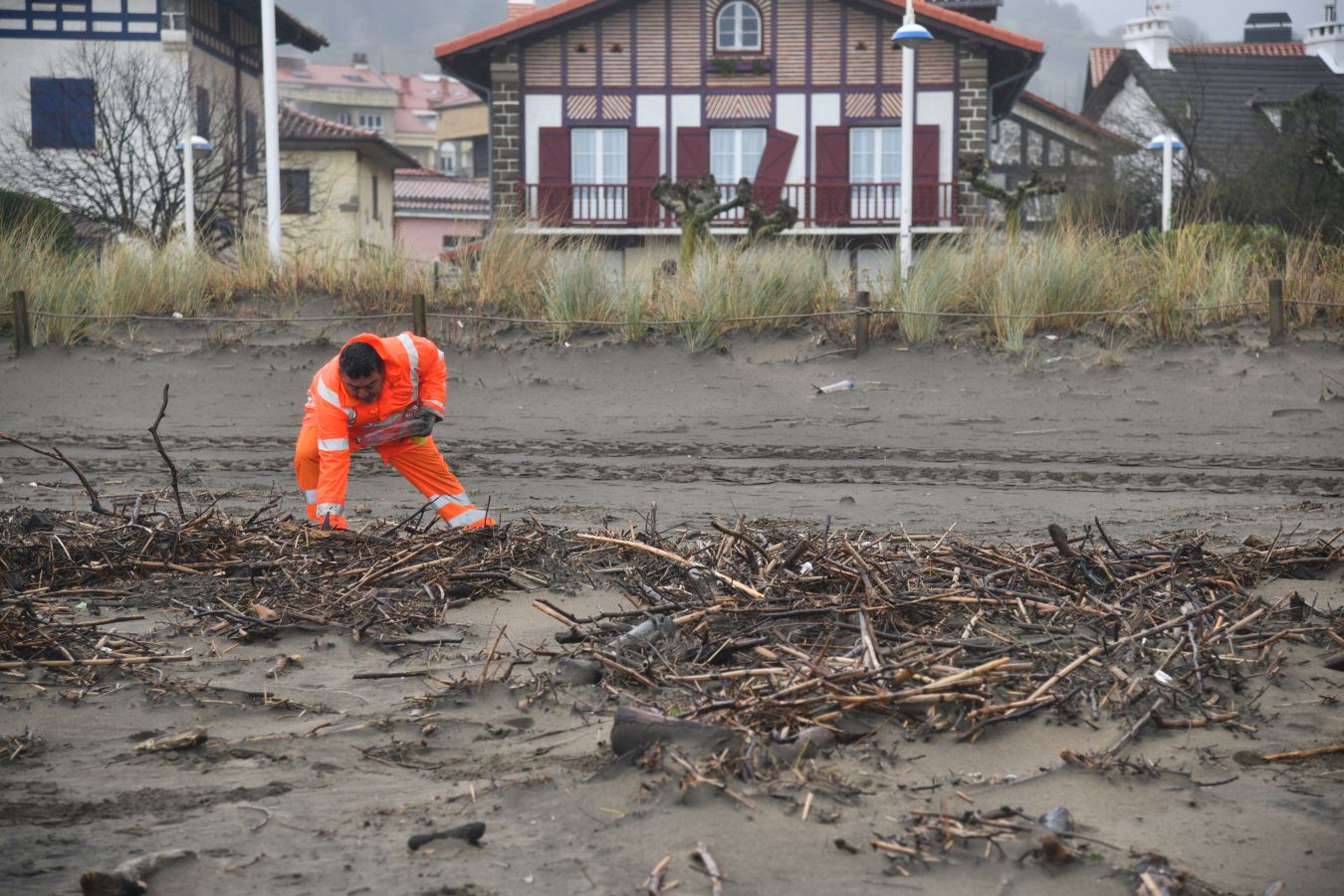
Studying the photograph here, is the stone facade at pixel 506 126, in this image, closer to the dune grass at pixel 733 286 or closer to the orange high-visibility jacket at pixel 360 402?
the dune grass at pixel 733 286

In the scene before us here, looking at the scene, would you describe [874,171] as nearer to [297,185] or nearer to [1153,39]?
[297,185]

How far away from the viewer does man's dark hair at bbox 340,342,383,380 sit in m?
7.68

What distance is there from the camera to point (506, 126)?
30875mm

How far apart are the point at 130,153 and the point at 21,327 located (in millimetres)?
13445

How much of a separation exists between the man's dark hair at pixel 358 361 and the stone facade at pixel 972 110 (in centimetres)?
2404

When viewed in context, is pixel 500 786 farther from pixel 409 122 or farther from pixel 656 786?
pixel 409 122

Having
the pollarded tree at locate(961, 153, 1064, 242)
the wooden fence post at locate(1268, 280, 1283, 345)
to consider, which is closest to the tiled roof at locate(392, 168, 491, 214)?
the pollarded tree at locate(961, 153, 1064, 242)

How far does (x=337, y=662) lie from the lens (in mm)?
5070

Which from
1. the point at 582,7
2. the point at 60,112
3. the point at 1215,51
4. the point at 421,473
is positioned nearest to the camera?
the point at 421,473

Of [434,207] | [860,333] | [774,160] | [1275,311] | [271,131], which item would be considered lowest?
[860,333]

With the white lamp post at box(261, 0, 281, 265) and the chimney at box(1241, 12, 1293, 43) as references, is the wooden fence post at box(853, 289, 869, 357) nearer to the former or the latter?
the white lamp post at box(261, 0, 281, 265)

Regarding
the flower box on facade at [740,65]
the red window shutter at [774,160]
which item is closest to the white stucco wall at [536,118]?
the flower box on facade at [740,65]

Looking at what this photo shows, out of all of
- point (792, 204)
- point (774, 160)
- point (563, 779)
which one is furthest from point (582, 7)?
point (563, 779)

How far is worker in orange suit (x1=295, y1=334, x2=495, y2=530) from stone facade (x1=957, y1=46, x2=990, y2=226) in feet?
77.1
